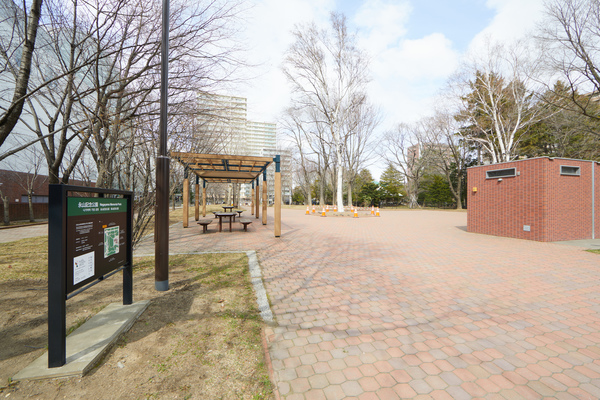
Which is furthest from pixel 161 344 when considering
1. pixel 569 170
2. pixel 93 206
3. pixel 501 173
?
pixel 569 170

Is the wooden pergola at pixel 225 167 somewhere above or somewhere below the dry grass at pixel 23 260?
above

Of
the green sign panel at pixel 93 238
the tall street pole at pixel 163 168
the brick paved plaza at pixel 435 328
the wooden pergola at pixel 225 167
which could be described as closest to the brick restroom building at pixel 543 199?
the brick paved plaza at pixel 435 328

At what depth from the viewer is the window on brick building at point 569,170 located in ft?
30.7

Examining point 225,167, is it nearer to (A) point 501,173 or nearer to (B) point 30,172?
(A) point 501,173

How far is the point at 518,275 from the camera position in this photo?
A: 5.23 meters

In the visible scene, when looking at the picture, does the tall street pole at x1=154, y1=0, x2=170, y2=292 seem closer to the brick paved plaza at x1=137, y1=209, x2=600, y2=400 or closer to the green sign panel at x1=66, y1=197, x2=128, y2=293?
the green sign panel at x1=66, y1=197, x2=128, y2=293

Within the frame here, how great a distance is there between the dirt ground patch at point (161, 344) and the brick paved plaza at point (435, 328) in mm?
385

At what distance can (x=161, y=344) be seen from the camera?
274 cm

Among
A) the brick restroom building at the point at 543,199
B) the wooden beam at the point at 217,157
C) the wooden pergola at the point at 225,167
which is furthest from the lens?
the wooden pergola at the point at 225,167

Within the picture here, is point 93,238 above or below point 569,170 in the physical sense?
below

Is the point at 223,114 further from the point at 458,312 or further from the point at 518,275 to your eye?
the point at 518,275

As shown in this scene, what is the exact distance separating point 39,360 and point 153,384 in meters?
1.25

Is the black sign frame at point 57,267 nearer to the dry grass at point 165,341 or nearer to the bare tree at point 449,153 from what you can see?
the dry grass at point 165,341

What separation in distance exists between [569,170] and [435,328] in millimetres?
11064
